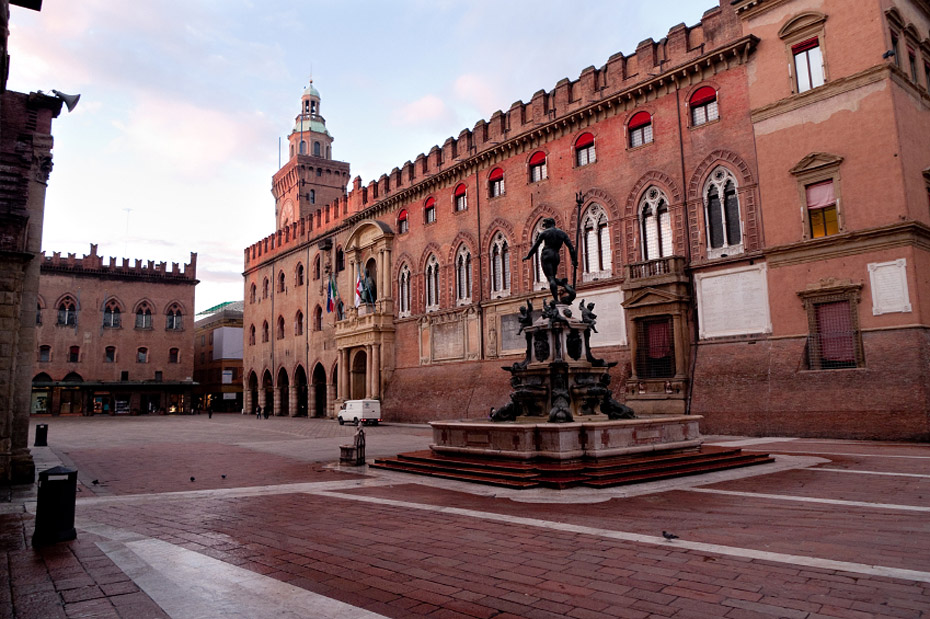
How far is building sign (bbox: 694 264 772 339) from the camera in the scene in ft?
65.3

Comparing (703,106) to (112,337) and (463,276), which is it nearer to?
(463,276)

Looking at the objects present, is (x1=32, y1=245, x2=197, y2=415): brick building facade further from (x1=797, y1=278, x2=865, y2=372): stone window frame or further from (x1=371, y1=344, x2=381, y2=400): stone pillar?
(x1=797, y1=278, x2=865, y2=372): stone window frame

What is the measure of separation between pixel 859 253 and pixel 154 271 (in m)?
56.9

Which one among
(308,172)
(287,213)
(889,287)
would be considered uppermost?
(308,172)

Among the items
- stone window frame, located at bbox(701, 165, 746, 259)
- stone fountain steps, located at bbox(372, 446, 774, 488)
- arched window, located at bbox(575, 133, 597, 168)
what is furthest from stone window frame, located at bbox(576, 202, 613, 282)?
Result: stone fountain steps, located at bbox(372, 446, 774, 488)

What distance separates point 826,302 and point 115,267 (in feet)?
186

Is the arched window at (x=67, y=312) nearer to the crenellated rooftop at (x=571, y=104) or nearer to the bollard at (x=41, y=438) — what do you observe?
the crenellated rooftop at (x=571, y=104)

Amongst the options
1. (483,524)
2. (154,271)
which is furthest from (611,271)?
(154,271)

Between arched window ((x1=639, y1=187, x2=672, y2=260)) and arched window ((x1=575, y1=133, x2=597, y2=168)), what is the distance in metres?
3.40

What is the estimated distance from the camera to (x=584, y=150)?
86.0 ft

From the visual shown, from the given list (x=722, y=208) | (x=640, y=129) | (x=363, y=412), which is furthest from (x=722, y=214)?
(x=363, y=412)

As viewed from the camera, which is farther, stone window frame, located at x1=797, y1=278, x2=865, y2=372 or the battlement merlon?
the battlement merlon

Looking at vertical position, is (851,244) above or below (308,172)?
below

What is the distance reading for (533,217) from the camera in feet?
91.4
